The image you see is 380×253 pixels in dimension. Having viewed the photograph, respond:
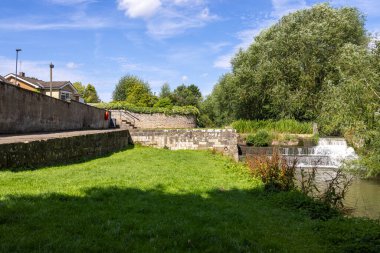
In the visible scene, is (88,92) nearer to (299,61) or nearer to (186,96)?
(186,96)

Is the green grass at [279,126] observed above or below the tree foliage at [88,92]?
below

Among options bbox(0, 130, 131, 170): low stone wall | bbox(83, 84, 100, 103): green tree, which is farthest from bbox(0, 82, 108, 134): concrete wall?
bbox(83, 84, 100, 103): green tree

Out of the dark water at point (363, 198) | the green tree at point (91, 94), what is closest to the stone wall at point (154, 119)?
the dark water at point (363, 198)

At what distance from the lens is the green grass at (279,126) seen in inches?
1159

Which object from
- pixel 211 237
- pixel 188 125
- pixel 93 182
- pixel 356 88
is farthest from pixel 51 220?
pixel 188 125

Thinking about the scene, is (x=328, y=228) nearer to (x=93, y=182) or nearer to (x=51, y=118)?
(x=93, y=182)

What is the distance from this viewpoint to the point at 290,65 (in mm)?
32250

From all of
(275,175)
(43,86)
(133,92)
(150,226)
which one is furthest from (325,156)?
(133,92)

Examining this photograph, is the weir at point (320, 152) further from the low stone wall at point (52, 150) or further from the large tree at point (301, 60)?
the low stone wall at point (52, 150)

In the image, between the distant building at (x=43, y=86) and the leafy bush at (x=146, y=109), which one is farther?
the distant building at (x=43, y=86)

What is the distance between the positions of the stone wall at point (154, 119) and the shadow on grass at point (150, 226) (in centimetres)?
2680

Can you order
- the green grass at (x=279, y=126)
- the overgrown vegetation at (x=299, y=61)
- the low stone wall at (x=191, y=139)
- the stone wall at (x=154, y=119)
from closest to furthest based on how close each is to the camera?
the low stone wall at (x=191, y=139), the green grass at (x=279, y=126), the overgrown vegetation at (x=299, y=61), the stone wall at (x=154, y=119)

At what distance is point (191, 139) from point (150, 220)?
17.3 m

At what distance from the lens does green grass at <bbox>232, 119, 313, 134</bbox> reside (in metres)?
29.4
